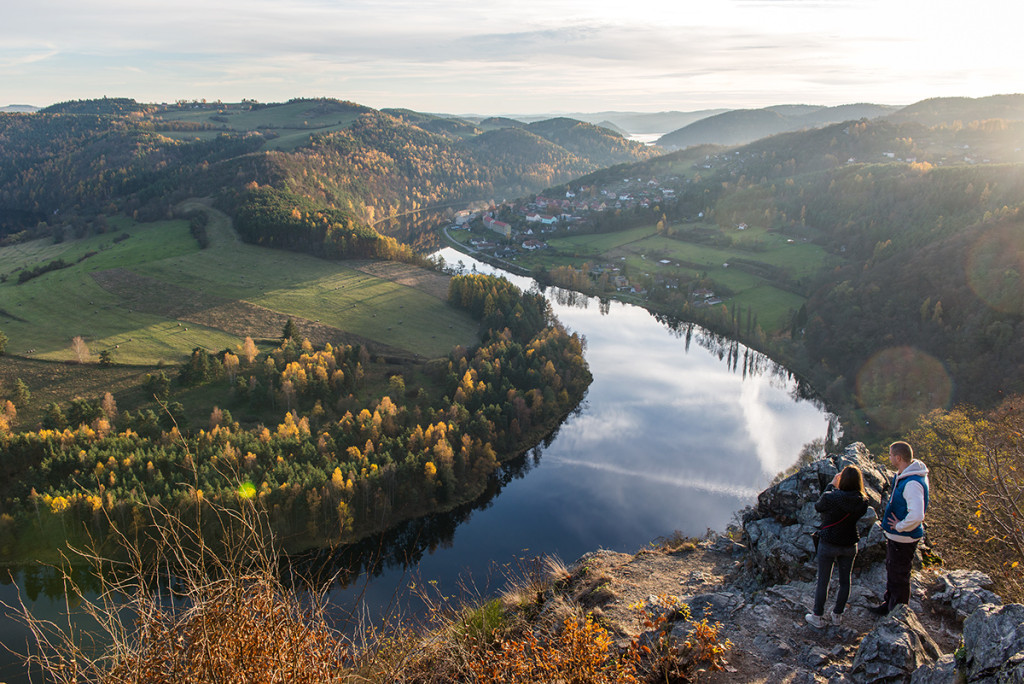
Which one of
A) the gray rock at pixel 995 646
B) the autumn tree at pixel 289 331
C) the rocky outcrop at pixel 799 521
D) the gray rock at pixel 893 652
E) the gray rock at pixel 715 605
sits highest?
the gray rock at pixel 995 646

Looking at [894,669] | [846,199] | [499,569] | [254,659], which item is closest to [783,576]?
[894,669]

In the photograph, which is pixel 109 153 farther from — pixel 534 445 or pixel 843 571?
pixel 843 571

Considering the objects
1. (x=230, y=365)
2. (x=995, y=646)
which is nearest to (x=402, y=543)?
(x=230, y=365)

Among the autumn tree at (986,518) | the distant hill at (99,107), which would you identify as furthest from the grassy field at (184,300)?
the distant hill at (99,107)

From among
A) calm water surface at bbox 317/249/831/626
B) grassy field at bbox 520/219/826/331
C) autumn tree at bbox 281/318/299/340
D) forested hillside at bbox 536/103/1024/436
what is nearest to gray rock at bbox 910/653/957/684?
calm water surface at bbox 317/249/831/626

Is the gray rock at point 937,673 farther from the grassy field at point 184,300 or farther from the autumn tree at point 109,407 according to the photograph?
the grassy field at point 184,300

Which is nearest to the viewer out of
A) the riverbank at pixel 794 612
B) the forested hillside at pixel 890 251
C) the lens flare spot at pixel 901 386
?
the riverbank at pixel 794 612

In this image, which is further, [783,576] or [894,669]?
[783,576]
